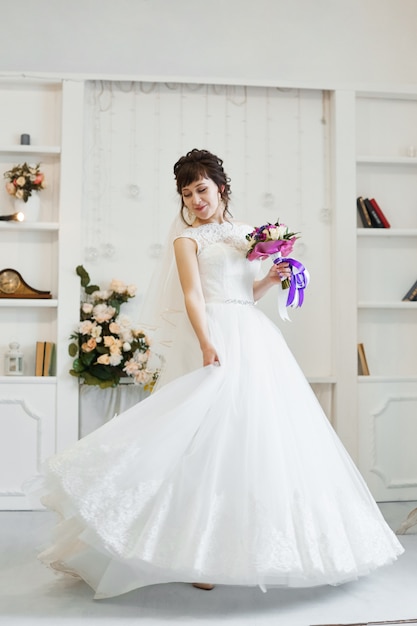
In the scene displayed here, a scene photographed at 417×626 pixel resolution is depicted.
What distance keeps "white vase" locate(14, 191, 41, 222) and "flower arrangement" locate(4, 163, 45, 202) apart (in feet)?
0.10

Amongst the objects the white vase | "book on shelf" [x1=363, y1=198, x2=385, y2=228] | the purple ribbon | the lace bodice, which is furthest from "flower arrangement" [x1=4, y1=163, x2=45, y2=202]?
"book on shelf" [x1=363, y1=198, x2=385, y2=228]

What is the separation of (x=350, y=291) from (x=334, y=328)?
0.26 m

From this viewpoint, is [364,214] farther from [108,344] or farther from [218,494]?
[218,494]

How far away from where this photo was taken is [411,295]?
15.7 ft

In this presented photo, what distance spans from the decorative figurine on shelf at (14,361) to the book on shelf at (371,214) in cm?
239

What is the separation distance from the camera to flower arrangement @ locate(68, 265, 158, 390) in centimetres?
435

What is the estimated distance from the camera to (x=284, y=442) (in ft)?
9.00

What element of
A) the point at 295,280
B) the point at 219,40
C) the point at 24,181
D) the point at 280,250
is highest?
the point at 219,40

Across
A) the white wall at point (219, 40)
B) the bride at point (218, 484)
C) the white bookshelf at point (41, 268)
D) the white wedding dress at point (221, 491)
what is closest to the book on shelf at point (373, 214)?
the white wall at point (219, 40)

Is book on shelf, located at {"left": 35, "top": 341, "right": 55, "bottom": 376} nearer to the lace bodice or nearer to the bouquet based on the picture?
the lace bodice

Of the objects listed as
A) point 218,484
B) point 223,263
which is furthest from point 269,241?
point 218,484

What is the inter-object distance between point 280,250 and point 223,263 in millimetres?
256

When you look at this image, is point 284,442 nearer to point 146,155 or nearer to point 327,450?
point 327,450

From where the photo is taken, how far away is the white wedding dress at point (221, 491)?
249 centimetres
